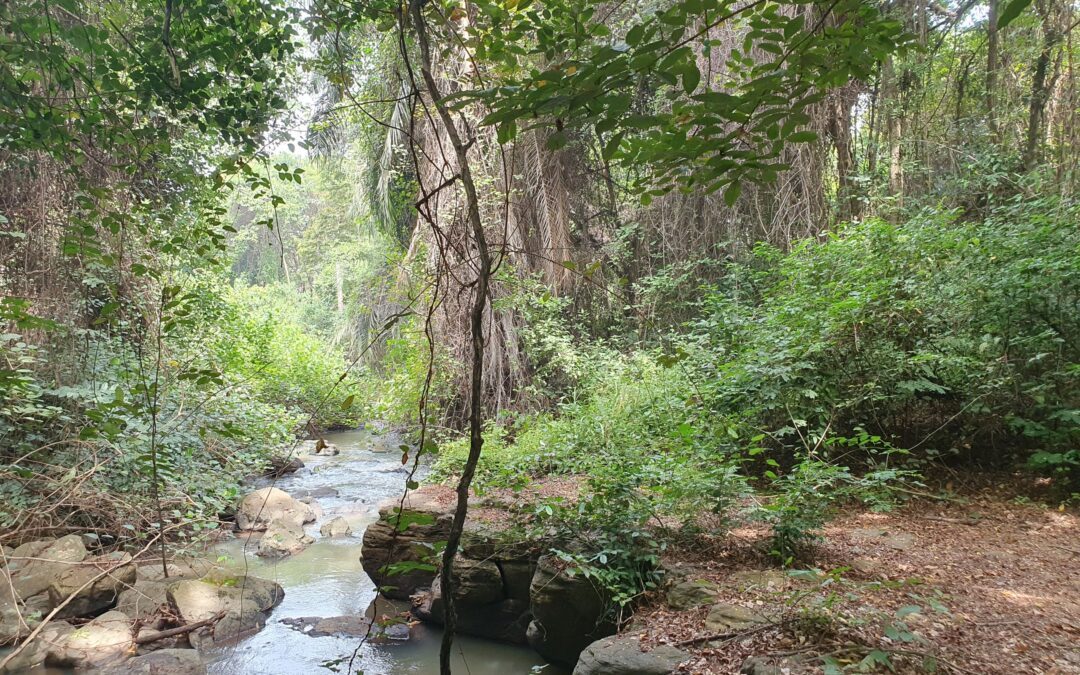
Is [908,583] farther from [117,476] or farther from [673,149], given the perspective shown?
[117,476]

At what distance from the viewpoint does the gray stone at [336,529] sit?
765 centimetres

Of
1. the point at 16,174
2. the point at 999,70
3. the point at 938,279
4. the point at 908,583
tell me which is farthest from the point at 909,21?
the point at 16,174

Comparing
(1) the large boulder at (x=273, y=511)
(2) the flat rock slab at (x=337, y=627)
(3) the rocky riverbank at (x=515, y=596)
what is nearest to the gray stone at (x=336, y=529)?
(1) the large boulder at (x=273, y=511)

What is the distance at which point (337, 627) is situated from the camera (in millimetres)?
5312

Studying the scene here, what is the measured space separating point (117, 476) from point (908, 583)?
21.5 feet

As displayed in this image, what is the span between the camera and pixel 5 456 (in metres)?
5.68

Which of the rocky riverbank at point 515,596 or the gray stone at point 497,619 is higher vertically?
the rocky riverbank at point 515,596

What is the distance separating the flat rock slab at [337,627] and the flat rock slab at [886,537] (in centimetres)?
351

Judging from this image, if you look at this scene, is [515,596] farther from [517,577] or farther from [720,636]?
[720,636]

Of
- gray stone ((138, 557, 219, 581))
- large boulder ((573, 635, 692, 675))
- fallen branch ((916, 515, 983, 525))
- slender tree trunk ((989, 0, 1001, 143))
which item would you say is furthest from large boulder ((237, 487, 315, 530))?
slender tree trunk ((989, 0, 1001, 143))

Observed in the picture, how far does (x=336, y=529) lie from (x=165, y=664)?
3.01 meters

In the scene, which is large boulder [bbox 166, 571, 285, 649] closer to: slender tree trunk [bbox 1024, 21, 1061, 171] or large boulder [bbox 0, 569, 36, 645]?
large boulder [bbox 0, 569, 36, 645]

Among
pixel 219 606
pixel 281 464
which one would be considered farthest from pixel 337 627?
pixel 281 464

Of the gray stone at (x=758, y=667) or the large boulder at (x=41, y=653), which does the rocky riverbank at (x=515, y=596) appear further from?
the large boulder at (x=41, y=653)
